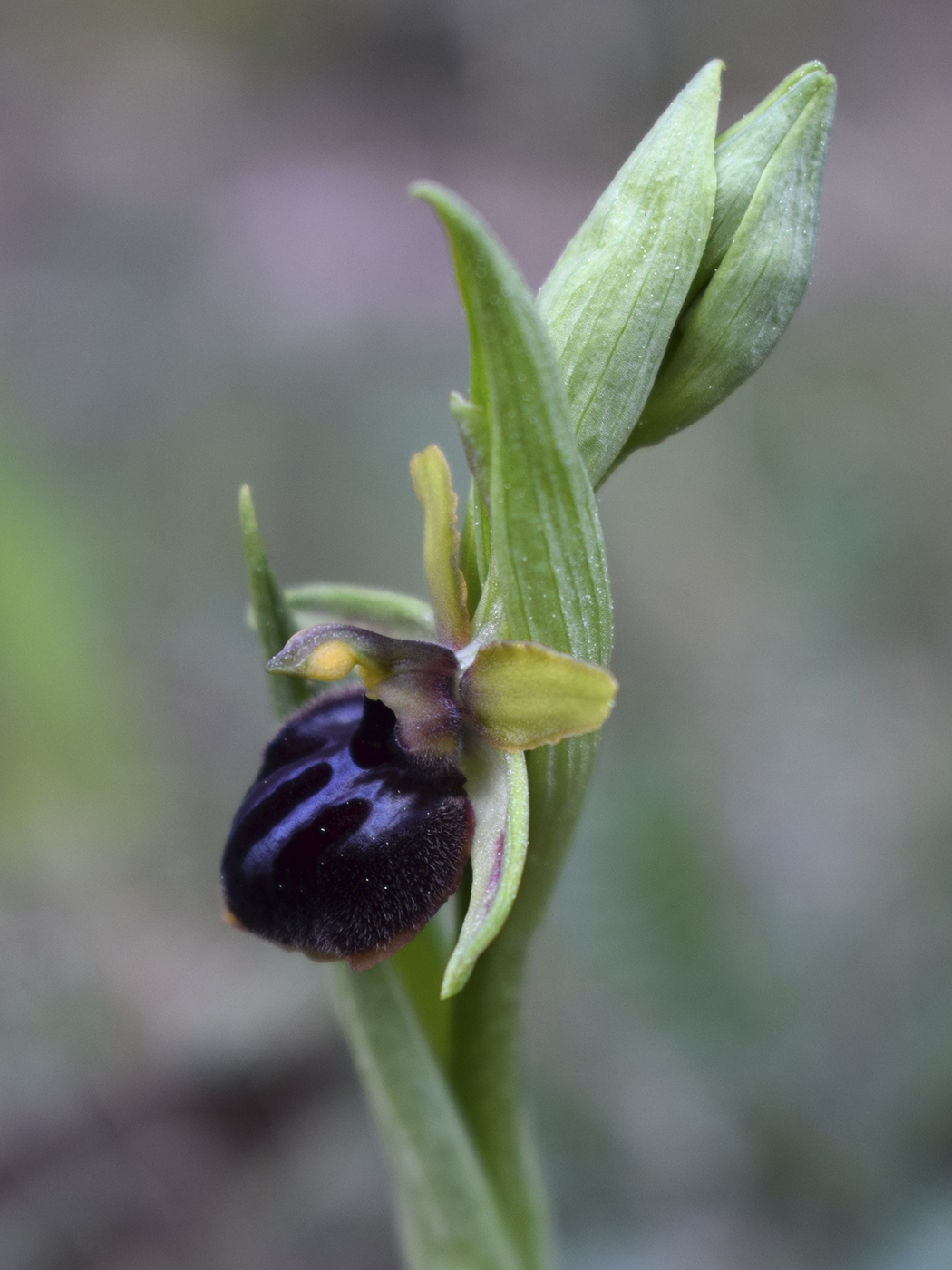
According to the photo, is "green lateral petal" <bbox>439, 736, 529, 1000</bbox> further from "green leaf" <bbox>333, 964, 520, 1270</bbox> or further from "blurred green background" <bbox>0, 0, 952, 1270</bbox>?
"blurred green background" <bbox>0, 0, 952, 1270</bbox>

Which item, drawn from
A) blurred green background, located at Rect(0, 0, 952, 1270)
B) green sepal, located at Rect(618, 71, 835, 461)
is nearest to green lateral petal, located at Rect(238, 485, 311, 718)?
green sepal, located at Rect(618, 71, 835, 461)

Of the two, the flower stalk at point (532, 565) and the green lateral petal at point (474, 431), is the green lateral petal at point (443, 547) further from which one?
the green lateral petal at point (474, 431)

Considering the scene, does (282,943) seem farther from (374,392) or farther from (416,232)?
(416,232)

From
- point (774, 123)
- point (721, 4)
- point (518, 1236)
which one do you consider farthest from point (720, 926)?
point (721, 4)

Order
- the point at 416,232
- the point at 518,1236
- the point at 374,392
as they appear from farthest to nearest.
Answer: the point at 416,232 < the point at 374,392 < the point at 518,1236

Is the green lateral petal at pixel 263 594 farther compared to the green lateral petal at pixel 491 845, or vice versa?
the green lateral petal at pixel 263 594

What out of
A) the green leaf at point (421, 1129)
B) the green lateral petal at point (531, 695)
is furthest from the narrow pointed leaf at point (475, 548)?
the green leaf at point (421, 1129)
